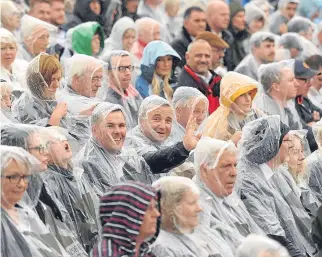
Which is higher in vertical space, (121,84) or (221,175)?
(221,175)

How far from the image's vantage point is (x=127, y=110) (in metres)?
11.9

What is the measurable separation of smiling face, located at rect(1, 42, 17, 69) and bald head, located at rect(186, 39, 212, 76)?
2.02 m

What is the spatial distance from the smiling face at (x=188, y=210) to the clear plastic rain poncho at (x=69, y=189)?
1.03 m

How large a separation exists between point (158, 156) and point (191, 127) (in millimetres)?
326

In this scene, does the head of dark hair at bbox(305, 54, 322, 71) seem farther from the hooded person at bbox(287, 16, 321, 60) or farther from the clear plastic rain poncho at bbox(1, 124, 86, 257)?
the clear plastic rain poncho at bbox(1, 124, 86, 257)

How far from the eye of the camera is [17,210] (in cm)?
771

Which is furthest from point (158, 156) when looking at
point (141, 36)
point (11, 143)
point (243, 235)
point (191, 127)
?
point (141, 36)

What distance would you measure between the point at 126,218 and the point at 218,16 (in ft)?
31.4

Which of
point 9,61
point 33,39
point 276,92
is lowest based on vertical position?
point 276,92

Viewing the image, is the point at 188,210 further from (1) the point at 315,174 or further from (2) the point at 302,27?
(2) the point at 302,27

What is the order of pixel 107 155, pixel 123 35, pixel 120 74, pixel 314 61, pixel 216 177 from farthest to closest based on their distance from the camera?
1. pixel 314 61
2. pixel 123 35
3. pixel 120 74
4. pixel 107 155
5. pixel 216 177

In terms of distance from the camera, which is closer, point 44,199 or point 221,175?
point 44,199

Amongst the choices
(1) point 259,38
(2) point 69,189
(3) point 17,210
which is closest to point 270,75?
(1) point 259,38

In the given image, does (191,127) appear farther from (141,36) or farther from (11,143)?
(141,36)
